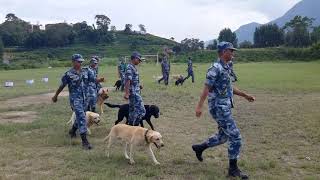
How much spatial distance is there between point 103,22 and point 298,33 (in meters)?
58.0

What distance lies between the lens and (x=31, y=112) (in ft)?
57.7

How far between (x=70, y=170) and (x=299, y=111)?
10.3 metres

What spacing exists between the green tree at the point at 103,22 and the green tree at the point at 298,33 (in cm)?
5101

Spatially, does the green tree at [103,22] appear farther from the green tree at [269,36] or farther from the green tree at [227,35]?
the green tree at [269,36]

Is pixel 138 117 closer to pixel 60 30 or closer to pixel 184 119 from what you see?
pixel 184 119

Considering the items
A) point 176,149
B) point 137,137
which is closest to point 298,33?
point 176,149

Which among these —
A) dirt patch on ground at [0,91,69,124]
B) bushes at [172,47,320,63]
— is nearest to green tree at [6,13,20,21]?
bushes at [172,47,320,63]

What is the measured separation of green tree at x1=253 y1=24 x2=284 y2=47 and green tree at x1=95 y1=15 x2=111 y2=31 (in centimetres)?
4303

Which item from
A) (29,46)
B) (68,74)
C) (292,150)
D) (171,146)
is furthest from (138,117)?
(29,46)

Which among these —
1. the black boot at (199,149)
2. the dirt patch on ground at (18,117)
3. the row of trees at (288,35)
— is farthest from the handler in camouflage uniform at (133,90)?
the row of trees at (288,35)

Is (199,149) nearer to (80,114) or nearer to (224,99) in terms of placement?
(224,99)

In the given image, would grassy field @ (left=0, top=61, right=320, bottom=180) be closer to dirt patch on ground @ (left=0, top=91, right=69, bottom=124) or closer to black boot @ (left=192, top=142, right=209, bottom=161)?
black boot @ (left=192, top=142, right=209, bottom=161)

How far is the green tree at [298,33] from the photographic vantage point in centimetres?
10091

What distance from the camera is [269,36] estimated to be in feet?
374
